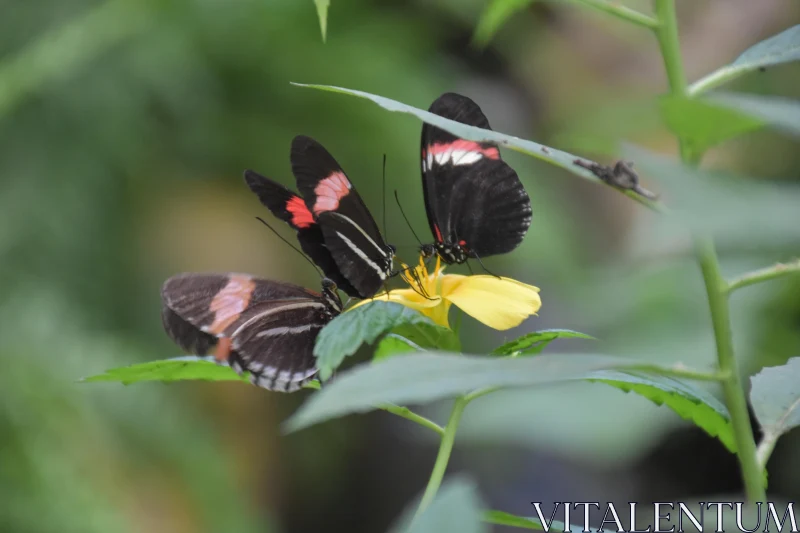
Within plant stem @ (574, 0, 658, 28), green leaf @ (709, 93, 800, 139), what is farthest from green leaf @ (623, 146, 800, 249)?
plant stem @ (574, 0, 658, 28)

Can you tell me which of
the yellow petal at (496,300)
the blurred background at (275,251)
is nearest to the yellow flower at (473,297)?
the yellow petal at (496,300)

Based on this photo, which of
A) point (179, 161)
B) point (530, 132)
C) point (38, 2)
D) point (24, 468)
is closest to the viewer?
point (24, 468)

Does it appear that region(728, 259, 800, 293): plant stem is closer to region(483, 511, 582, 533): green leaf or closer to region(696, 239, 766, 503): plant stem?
region(696, 239, 766, 503): plant stem

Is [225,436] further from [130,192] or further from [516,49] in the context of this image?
[516,49]

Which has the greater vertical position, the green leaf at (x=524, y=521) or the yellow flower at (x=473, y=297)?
the yellow flower at (x=473, y=297)

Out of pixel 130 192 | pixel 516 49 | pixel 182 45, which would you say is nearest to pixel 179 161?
pixel 130 192

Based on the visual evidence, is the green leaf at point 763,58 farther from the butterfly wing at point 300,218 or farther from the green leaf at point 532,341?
the butterfly wing at point 300,218

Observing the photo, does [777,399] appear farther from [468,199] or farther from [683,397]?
[468,199]
